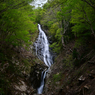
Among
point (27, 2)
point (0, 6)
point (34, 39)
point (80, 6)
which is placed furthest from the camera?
point (34, 39)

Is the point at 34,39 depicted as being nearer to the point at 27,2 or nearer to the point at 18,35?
the point at 18,35

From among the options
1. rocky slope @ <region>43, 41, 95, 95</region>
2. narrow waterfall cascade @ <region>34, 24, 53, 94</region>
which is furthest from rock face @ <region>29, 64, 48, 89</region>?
narrow waterfall cascade @ <region>34, 24, 53, 94</region>

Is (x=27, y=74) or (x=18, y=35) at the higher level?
(x=18, y=35)

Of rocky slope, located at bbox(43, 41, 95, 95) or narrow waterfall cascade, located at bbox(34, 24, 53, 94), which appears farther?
narrow waterfall cascade, located at bbox(34, 24, 53, 94)

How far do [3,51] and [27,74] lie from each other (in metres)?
4.22

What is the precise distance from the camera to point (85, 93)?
4.45 meters

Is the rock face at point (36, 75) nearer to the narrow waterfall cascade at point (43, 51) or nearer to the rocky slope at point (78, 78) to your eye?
the rocky slope at point (78, 78)

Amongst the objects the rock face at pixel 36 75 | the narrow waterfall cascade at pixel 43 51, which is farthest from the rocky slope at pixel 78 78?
the narrow waterfall cascade at pixel 43 51

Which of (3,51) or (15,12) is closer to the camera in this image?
(15,12)

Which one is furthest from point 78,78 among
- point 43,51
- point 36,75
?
point 43,51

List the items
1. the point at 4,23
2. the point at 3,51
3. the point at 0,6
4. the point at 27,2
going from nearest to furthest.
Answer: the point at 0,6
the point at 27,2
the point at 4,23
the point at 3,51

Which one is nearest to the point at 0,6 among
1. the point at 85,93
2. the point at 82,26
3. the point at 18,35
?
the point at 18,35

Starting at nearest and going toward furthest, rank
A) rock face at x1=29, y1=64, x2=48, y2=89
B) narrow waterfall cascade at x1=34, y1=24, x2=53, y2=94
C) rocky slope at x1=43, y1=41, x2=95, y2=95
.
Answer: rocky slope at x1=43, y1=41, x2=95, y2=95 → rock face at x1=29, y1=64, x2=48, y2=89 → narrow waterfall cascade at x1=34, y1=24, x2=53, y2=94

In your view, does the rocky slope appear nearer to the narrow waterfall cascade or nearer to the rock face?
the rock face
